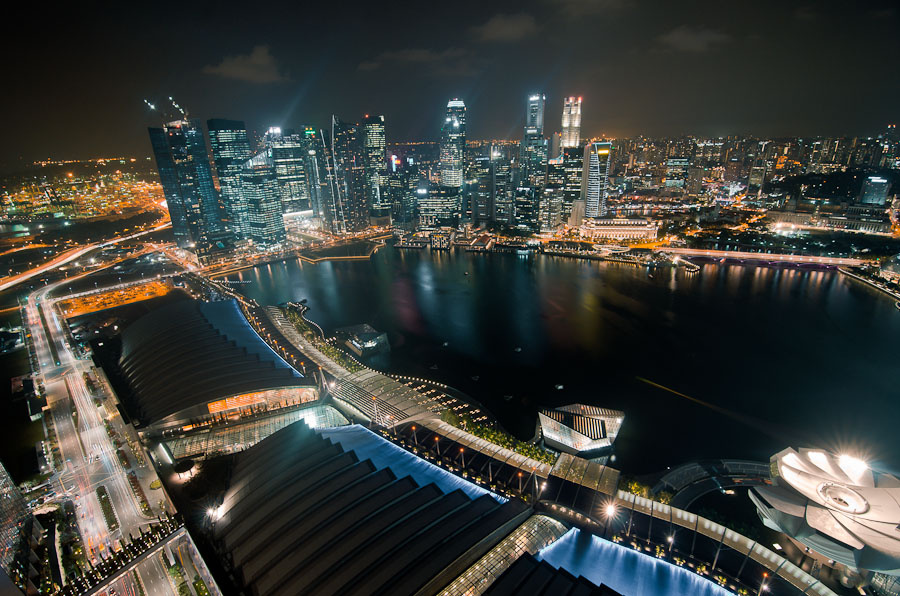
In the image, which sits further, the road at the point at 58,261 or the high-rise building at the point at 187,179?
the high-rise building at the point at 187,179

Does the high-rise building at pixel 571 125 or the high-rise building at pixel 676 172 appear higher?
the high-rise building at pixel 571 125

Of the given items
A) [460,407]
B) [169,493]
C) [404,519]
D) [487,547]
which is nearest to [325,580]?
[404,519]

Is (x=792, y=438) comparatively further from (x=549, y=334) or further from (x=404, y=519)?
(x=404, y=519)

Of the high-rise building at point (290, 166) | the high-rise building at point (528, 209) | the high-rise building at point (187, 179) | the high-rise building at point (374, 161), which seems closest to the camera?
the high-rise building at point (187, 179)

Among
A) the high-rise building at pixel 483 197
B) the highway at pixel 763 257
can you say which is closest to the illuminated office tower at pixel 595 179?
the highway at pixel 763 257

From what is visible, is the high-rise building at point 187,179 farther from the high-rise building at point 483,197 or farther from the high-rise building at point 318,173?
the high-rise building at point 483,197

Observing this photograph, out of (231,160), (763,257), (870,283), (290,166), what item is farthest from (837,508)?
(290,166)
